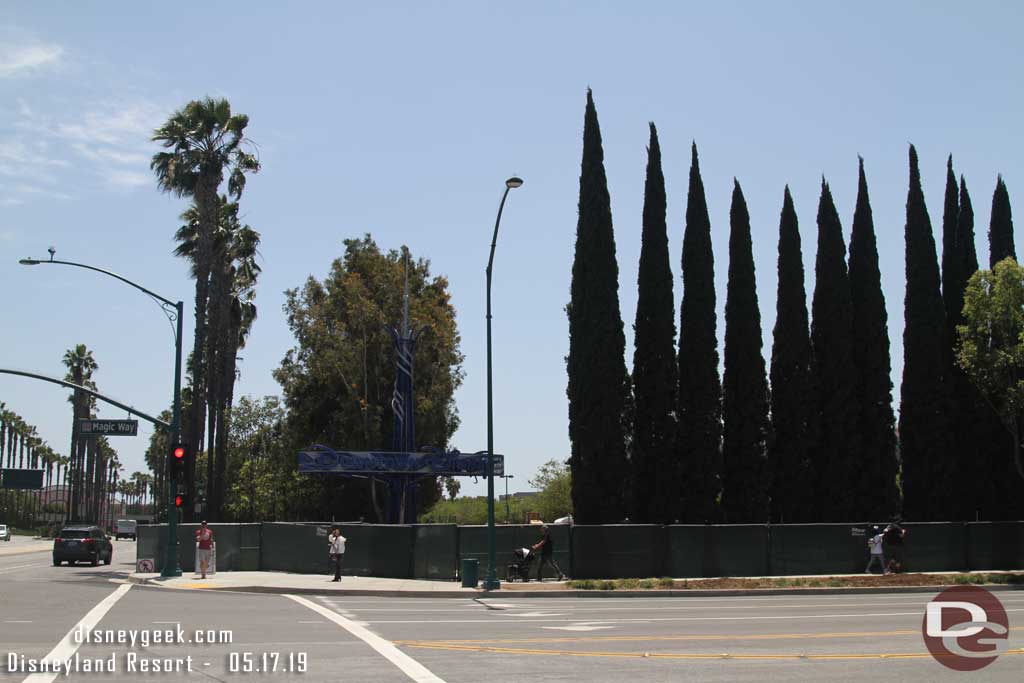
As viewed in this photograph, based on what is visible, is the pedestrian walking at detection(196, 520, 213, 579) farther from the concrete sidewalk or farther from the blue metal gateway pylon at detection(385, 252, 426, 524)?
the blue metal gateway pylon at detection(385, 252, 426, 524)

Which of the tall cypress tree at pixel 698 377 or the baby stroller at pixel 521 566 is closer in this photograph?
the baby stroller at pixel 521 566

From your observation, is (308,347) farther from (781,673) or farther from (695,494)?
(781,673)

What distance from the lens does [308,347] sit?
5722 cm

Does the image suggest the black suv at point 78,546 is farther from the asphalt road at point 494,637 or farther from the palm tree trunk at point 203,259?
the asphalt road at point 494,637

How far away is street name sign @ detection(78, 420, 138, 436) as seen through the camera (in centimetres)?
3181

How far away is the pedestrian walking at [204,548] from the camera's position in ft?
99.2

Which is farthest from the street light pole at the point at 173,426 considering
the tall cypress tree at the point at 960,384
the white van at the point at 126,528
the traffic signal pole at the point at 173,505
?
the white van at the point at 126,528

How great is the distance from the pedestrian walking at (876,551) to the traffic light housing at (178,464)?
21.9 m

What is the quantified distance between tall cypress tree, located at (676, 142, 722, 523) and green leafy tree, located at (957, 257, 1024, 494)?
9.38m

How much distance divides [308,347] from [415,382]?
7287 millimetres

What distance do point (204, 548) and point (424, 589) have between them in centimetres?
819

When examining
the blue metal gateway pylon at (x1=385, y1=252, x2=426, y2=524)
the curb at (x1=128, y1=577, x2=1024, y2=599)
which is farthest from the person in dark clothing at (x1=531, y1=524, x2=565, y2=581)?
the blue metal gateway pylon at (x1=385, y1=252, x2=426, y2=524)

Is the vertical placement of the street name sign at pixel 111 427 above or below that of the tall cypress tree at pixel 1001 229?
below

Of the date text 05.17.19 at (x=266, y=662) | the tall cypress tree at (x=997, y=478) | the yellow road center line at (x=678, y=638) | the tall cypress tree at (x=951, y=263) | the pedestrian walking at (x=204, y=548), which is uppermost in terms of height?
the tall cypress tree at (x=951, y=263)
